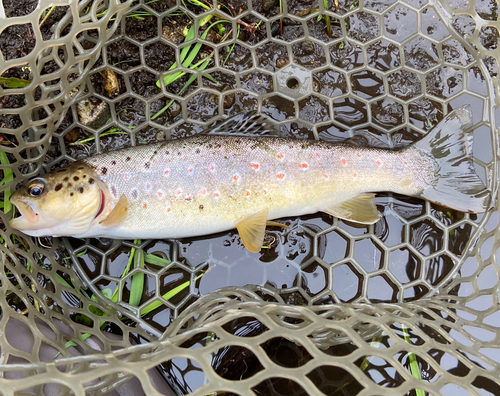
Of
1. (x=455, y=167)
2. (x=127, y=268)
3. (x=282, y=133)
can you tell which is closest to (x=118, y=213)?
(x=127, y=268)

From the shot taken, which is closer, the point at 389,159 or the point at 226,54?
the point at 389,159

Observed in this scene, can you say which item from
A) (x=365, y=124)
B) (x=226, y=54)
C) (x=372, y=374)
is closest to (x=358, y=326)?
(x=372, y=374)

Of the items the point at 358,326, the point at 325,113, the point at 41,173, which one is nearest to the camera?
the point at 358,326

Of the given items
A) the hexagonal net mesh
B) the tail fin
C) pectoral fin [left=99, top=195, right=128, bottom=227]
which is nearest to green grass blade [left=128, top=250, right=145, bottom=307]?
the hexagonal net mesh

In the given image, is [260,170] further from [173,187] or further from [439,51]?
[439,51]

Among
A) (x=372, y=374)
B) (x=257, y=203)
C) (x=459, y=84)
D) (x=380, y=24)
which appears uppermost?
(x=380, y=24)

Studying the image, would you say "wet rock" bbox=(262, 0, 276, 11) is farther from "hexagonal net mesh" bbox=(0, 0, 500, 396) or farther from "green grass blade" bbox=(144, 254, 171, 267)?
"green grass blade" bbox=(144, 254, 171, 267)
